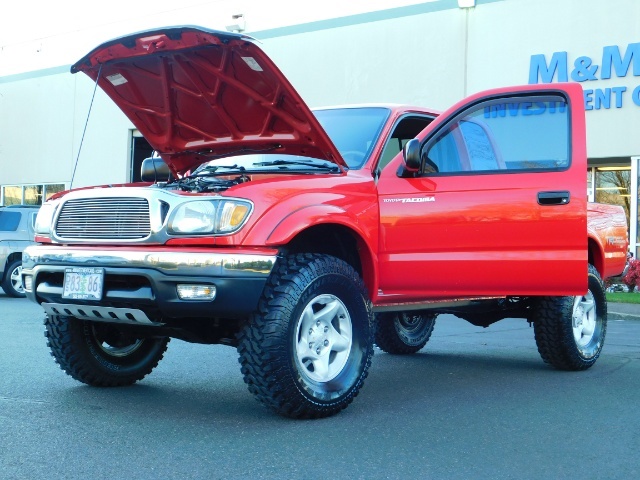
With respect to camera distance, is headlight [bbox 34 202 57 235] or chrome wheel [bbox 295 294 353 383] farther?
headlight [bbox 34 202 57 235]

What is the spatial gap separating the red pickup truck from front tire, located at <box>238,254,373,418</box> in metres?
0.01

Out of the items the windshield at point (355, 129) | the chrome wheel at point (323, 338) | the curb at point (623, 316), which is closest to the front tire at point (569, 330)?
the windshield at point (355, 129)

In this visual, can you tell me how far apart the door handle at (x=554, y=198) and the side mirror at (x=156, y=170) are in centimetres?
269

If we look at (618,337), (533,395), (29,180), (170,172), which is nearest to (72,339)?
(170,172)

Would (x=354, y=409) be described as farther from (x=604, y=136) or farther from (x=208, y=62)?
(x=604, y=136)

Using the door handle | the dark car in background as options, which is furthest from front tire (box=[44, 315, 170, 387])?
the dark car in background

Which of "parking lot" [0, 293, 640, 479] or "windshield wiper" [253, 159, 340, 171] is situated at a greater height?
"windshield wiper" [253, 159, 340, 171]

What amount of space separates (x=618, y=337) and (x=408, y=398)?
210 inches

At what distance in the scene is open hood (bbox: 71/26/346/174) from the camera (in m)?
5.13

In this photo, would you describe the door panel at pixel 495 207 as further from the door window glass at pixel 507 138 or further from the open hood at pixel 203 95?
the open hood at pixel 203 95

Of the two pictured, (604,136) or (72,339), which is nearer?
(72,339)

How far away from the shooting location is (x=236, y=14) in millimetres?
25469

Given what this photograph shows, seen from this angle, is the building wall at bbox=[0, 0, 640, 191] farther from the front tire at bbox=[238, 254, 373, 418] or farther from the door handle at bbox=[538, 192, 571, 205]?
the front tire at bbox=[238, 254, 373, 418]

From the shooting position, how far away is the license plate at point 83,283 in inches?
187
